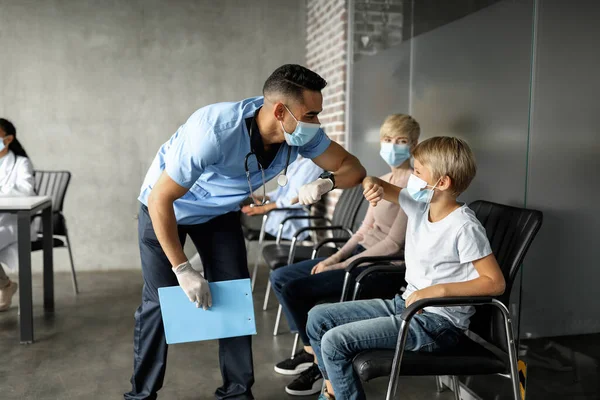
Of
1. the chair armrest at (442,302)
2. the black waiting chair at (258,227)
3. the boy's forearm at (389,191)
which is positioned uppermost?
the boy's forearm at (389,191)

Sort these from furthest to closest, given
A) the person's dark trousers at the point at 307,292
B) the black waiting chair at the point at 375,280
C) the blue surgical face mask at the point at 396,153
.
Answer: the blue surgical face mask at the point at 396,153
the person's dark trousers at the point at 307,292
the black waiting chair at the point at 375,280

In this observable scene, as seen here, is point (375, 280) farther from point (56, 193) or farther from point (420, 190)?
point (56, 193)

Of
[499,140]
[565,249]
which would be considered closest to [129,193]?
[499,140]

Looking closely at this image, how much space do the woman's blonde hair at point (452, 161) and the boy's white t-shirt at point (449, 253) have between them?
0.30 feet

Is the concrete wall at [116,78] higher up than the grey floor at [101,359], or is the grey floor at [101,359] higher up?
the concrete wall at [116,78]

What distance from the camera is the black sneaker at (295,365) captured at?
279 cm

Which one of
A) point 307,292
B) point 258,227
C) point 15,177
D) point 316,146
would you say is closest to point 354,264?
point 307,292

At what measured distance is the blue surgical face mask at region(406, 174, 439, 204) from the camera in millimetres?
1929

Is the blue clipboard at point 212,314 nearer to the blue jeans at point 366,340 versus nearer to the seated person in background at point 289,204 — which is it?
the blue jeans at point 366,340

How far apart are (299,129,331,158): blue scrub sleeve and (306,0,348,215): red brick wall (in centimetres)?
216

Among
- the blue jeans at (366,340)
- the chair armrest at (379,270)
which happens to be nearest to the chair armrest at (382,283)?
the chair armrest at (379,270)

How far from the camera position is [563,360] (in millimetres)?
2037

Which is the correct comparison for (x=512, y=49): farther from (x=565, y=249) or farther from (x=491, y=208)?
(x=565, y=249)

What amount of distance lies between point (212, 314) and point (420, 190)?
2.73 ft
